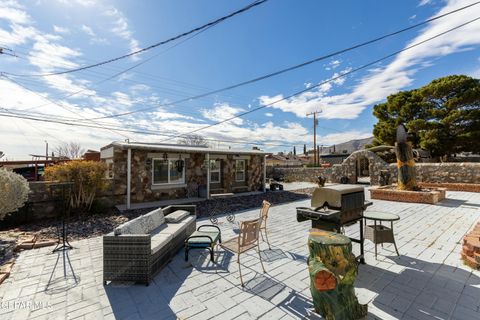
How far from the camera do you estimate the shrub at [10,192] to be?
16.2 ft

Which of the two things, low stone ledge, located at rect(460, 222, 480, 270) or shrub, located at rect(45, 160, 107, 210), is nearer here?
low stone ledge, located at rect(460, 222, 480, 270)

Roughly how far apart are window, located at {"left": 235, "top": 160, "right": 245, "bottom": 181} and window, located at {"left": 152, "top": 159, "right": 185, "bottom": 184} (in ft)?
11.9

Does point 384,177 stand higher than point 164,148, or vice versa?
point 164,148

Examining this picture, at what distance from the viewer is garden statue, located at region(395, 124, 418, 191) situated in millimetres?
9836

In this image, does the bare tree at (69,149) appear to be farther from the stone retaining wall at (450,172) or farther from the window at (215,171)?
the stone retaining wall at (450,172)

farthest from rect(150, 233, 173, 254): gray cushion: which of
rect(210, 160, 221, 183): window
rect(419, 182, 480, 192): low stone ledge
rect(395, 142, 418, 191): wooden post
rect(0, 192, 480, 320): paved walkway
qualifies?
rect(419, 182, 480, 192): low stone ledge

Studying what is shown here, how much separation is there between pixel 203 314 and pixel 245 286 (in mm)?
807

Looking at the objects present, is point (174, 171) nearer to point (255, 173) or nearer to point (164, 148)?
point (164, 148)

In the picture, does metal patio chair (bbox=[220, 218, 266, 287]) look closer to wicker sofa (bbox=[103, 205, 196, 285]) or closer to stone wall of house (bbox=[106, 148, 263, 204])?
wicker sofa (bbox=[103, 205, 196, 285])

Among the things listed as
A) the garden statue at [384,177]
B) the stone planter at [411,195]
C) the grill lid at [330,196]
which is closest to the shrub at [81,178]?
the grill lid at [330,196]

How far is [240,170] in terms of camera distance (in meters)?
14.0

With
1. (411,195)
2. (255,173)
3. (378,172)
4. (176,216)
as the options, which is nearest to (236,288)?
(176,216)

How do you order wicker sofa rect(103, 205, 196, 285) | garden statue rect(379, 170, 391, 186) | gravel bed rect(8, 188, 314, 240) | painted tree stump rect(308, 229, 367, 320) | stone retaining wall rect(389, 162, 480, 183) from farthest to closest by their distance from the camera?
garden statue rect(379, 170, 391, 186) < stone retaining wall rect(389, 162, 480, 183) < gravel bed rect(8, 188, 314, 240) < wicker sofa rect(103, 205, 196, 285) < painted tree stump rect(308, 229, 367, 320)

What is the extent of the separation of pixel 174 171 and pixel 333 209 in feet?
30.1
